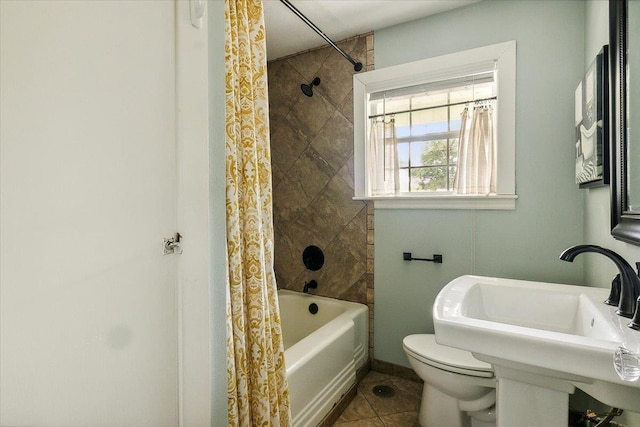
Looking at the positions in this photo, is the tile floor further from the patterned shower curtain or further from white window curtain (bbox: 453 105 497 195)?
white window curtain (bbox: 453 105 497 195)

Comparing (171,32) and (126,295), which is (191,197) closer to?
(126,295)

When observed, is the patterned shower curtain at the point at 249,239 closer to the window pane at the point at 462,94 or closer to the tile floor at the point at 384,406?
the tile floor at the point at 384,406

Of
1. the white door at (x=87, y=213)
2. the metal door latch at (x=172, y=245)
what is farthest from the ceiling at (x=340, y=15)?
the metal door latch at (x=172, y=245)

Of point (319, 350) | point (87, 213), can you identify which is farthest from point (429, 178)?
point (87, 213)

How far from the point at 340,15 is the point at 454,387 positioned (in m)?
2.23

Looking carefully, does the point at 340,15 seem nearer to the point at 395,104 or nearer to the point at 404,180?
the point at 395,104

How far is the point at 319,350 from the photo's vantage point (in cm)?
170

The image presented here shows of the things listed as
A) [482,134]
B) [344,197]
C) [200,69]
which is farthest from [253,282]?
[482,134]

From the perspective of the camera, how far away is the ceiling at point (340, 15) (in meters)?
1.97

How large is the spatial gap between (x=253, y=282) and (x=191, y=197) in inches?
14.8

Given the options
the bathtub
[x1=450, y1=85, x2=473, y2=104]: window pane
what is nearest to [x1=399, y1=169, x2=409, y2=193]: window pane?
[x1=450, y1=85, x2=473, y2=104]: window pane

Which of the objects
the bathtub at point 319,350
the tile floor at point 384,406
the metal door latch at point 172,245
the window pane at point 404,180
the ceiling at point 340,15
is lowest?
the tile floor at point 384,406

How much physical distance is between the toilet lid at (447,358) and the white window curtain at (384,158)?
0.99 meters

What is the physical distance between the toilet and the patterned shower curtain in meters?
0.75
